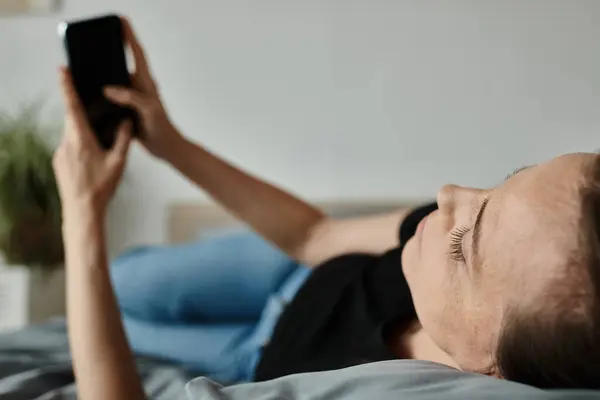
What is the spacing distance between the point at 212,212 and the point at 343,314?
2.84ft

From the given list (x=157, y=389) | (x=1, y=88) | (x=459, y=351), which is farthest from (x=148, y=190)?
(x=459, y=351)

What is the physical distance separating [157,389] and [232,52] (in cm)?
104

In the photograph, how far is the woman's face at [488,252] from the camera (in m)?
0.56

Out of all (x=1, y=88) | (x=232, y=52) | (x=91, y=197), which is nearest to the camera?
(x=91, y=197)

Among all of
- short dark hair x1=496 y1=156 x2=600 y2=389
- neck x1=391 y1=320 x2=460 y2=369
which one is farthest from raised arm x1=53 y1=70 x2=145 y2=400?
short dark hair x1=496 y1=156 x2=600 y2=389

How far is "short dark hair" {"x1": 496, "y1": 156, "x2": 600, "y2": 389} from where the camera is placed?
1.74ft

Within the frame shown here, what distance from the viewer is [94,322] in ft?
2.62

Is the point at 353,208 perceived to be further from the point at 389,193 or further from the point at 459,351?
the point at 459,351

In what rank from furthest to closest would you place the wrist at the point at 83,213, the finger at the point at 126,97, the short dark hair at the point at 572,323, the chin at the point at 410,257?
the finger at the point at 126,97, the wrist at the point at 83,213, the chin at the point at 410,257, the short dark hair at the point at 572,323

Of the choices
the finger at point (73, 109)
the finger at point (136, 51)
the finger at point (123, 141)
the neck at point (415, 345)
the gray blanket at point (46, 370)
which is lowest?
the gray blanket at point (46, 370)

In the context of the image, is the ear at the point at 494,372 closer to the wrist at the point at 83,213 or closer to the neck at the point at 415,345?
the neck at the point at 415,345

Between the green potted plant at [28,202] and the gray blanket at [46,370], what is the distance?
1.20 ft

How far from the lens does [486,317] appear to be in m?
0.63

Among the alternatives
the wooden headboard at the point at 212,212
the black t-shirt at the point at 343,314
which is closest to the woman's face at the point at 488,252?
the black t-shirt at the point at 343,314
